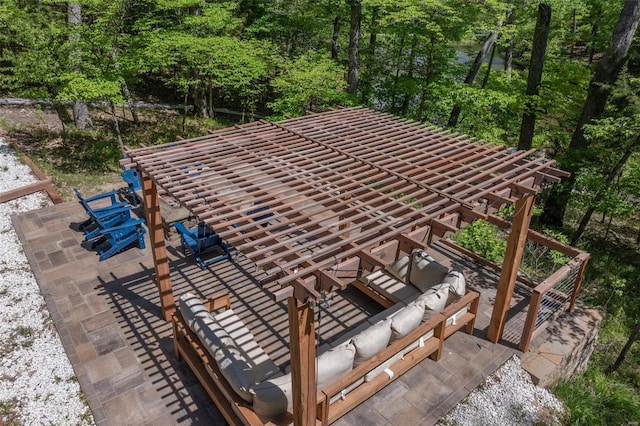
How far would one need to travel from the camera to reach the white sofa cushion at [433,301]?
508cm

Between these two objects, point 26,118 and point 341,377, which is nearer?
point 341,377

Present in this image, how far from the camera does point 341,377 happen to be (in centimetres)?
424

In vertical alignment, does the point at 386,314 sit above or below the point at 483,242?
above

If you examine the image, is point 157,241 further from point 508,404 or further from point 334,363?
point 508,404

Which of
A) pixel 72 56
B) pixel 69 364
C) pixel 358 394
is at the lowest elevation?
pixel 69 364

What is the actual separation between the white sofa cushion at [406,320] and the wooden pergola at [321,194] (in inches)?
46.2

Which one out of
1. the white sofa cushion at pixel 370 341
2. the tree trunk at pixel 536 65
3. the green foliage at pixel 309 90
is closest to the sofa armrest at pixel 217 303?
the white sofa cushion at pixel 370 341

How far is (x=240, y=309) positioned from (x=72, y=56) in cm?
754

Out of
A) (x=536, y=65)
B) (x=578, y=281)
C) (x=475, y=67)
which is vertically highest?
(x=536, y=65)

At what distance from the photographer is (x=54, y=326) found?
5680 millimetres

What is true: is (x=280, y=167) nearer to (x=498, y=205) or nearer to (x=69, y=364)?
(x=498, y=205)

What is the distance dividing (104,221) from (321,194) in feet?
16.3

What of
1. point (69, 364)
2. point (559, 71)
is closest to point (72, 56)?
point (69, 364)

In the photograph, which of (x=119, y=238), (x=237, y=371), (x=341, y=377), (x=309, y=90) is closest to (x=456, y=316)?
(x=341, y=377)
